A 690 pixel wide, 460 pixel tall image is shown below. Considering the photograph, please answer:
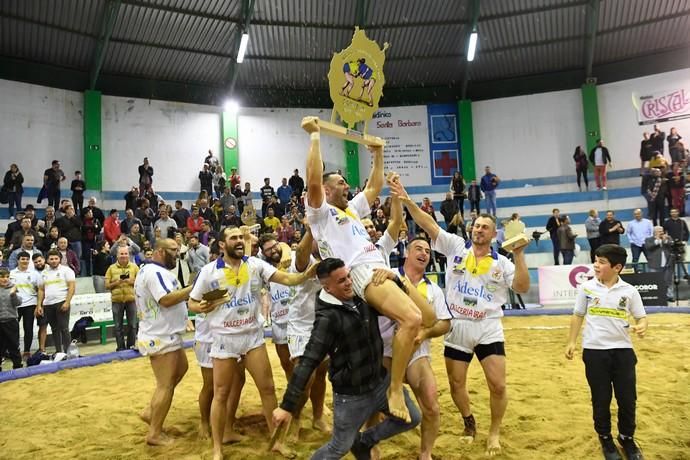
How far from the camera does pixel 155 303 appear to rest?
18.2 feet

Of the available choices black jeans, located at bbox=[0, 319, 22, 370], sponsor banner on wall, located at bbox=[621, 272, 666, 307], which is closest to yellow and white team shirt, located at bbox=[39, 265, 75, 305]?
black jeans, located at bbox=[0, 319, 22, 370]

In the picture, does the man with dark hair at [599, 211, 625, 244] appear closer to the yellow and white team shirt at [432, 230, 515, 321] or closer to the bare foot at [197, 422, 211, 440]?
the yellow and white team shirt at [432, 230, 515, 321]

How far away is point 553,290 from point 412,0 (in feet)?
43.9

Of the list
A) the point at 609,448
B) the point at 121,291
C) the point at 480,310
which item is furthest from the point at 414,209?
the point at 121,291

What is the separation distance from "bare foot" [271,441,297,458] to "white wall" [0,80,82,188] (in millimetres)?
18937

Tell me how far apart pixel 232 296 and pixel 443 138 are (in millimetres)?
21313

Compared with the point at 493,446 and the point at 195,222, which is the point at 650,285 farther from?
the point at 195,222

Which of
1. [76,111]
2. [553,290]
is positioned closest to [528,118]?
[553,290]

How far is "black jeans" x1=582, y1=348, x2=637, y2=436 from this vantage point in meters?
4.42

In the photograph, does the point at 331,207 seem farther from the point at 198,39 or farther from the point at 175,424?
the point at 198,39

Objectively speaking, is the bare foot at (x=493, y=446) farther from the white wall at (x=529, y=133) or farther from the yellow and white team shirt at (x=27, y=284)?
the white wall at (x=529, y=133)

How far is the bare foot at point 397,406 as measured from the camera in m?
3.76

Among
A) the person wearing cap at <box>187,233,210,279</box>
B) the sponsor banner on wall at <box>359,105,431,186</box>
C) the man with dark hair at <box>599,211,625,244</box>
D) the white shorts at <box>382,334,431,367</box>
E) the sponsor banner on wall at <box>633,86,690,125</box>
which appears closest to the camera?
the white shorts at <box>382,334,431,367</box>

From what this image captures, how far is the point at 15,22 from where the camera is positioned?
729 inches
